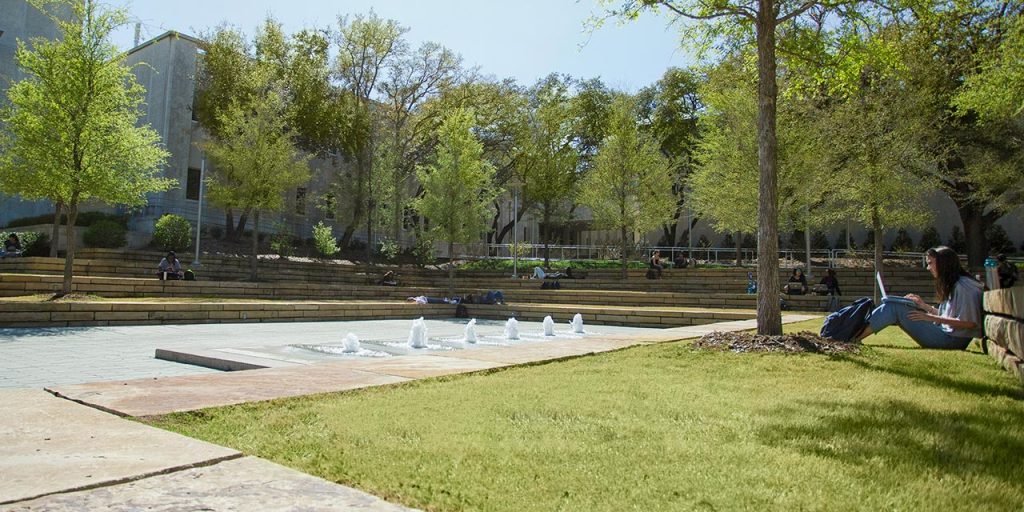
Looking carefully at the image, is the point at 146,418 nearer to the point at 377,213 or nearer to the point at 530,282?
the point at 530,282

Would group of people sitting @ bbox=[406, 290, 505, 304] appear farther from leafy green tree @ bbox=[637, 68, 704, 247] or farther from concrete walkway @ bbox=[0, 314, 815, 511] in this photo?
leafy green tree @ bbox=[637, 68, 704, 247]

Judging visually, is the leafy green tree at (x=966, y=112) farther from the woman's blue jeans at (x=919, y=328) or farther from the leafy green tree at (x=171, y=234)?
the leafy green tree at (x=171, y=234)

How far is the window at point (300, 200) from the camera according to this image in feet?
119

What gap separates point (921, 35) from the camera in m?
21.6

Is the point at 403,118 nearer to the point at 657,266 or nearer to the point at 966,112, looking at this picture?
the point at 657,266

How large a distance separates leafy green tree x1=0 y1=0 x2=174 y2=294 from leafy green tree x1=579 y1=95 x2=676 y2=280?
60.9 feet

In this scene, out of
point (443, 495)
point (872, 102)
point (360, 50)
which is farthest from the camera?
point (360, 50)

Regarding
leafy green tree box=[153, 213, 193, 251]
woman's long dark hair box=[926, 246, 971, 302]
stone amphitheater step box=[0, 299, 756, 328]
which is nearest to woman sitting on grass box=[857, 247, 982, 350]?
woman's long dark hair box=[926, 246, 971, 302]

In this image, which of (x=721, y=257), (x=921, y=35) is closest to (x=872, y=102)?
(x=921, y=35)

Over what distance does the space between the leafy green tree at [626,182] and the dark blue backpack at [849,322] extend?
65.8ft

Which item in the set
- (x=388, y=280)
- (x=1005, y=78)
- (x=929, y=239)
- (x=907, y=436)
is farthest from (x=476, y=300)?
(x=929, y=239)

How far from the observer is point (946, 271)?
6855 mm

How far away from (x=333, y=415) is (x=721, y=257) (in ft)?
113

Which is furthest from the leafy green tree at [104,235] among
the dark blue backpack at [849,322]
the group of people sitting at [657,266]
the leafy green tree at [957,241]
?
the leafy green tree at [957,241]
